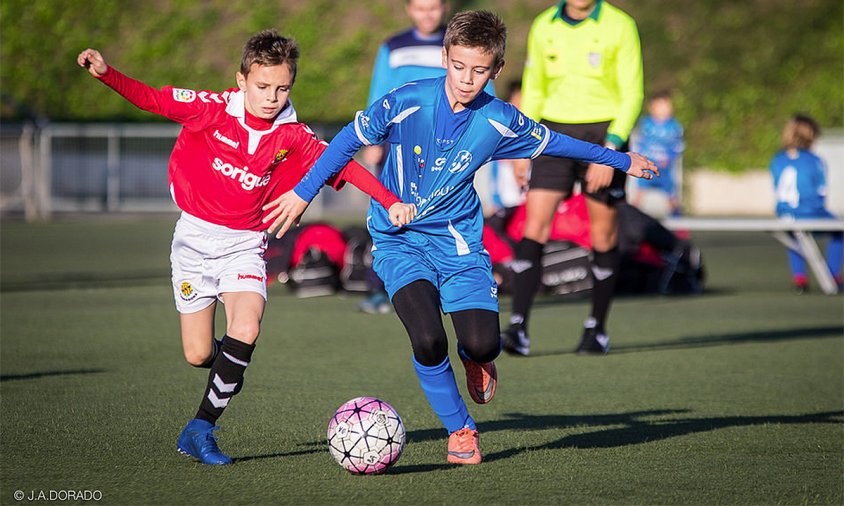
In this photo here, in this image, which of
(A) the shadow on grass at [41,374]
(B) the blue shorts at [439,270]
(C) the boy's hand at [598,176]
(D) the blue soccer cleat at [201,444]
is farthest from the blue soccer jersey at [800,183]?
(D) the blue soccer cleat at [201,444]

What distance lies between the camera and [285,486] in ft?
13.7

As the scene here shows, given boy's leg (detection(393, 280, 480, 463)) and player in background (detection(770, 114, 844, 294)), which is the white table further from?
boy's leg (detection(393, 280, 480, 463))

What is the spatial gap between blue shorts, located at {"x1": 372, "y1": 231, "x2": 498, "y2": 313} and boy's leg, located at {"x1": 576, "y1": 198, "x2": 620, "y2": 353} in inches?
114

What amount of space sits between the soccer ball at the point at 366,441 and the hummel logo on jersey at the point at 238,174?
3.75 ft

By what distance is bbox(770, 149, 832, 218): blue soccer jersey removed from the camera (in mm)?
12305

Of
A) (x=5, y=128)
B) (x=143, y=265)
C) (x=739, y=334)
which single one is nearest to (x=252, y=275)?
(x=739, y=334)

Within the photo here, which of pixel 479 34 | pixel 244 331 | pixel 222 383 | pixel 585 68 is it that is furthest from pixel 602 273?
pixel 222 383

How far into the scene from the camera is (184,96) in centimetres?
490

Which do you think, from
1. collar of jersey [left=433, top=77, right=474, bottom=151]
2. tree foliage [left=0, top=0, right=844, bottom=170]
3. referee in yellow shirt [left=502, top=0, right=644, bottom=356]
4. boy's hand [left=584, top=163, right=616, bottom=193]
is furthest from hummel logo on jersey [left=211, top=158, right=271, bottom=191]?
tree foliage [left=0, top=0, right=844, bottom=170]

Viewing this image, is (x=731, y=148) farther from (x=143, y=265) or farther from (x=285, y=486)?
(x=285, y=486)

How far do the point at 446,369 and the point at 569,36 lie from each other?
11.8 ft

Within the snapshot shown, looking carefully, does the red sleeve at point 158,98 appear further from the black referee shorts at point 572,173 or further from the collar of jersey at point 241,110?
the black referee shorts at point 572,173

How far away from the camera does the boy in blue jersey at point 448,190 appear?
4.66 metres

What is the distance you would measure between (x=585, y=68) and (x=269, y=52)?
3.27 m
